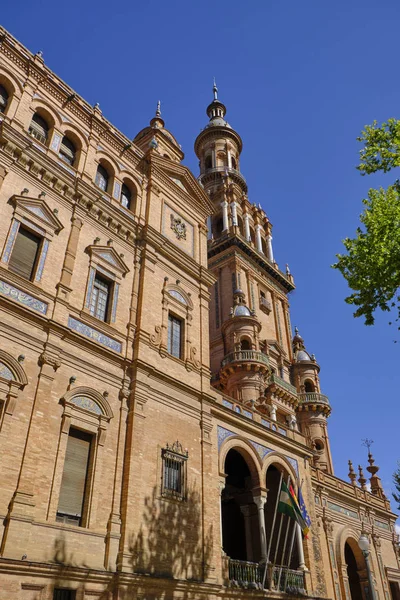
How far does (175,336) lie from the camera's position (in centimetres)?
2009

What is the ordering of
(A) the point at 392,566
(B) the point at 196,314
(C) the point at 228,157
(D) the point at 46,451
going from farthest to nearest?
(C) the point at 228,157, (A) the point at 392,566, (B) the point at 196,314, (D) the point at 46,451

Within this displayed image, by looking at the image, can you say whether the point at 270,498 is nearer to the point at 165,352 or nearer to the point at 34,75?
the point at 165,352

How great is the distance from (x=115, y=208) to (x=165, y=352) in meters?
5.72

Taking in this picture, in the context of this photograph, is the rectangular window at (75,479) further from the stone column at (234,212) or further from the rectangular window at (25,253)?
the stone column at (234,212)

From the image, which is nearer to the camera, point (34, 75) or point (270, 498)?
point (34, 75)

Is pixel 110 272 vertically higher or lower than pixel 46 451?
higher

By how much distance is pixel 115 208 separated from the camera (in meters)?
19.5

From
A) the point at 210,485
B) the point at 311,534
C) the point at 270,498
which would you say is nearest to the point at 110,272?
the point at 210,485

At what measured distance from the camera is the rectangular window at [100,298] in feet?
56.8

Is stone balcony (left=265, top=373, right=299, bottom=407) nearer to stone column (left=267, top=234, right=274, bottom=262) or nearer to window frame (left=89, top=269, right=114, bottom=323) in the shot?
stone column (left=267, top=234, right=274, bottom=262)

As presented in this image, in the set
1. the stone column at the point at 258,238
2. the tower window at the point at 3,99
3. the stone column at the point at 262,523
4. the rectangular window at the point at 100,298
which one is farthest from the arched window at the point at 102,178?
the stone column at the point at 258,238

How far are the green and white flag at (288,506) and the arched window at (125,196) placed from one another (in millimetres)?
12622

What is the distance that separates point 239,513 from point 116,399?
999 cm

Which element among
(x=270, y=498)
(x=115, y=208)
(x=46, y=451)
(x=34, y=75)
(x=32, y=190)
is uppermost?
(x=34, y=75)
